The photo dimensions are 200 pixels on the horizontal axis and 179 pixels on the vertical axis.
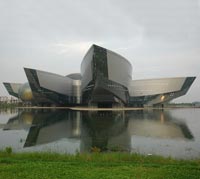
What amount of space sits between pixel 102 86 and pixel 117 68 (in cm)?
823

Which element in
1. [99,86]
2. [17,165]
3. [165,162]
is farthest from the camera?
[99,86]

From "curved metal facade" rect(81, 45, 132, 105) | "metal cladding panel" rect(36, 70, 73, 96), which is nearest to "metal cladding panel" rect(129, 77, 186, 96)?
"curved metal facade" rect(81, 45, 132, 105)

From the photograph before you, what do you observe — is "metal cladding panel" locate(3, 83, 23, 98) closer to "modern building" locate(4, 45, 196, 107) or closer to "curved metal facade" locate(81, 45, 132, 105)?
"modern building" locate(4, 45, 196, 107)

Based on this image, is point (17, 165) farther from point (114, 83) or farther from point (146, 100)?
point (146, 100)

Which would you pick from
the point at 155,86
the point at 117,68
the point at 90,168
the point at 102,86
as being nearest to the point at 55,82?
the point at 117,68

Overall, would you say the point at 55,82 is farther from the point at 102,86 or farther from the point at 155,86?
the point at 155,86

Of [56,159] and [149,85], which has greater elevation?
[149,85]

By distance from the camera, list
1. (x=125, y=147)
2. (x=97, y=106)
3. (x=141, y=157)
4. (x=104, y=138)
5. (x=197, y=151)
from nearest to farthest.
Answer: (x=141, y=157)
(x=197, y=151)
(x=125, y=147)
(x=104, y=138)
(x=97, y=106)

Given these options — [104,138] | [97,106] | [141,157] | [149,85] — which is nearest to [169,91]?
[149,85]

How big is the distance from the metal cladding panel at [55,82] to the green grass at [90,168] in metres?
75.0

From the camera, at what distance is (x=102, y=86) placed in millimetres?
67562

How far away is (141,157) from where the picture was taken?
1073 centimetres

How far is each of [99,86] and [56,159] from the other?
57.8 m

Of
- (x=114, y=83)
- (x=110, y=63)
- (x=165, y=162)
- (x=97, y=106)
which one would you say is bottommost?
(x=165, y=162)
